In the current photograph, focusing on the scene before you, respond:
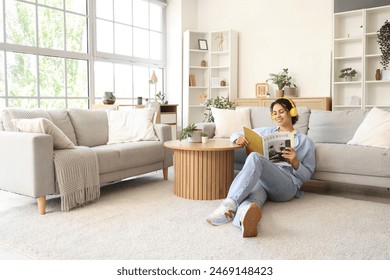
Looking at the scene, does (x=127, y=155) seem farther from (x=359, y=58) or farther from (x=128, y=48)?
(x=359, y=58)

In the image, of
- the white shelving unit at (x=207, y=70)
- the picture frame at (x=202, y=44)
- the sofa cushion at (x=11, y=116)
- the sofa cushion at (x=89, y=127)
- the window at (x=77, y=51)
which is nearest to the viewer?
the sofa cushion at (x=11, y=116)

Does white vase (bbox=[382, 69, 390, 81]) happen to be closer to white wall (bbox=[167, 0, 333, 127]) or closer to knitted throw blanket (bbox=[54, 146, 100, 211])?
white wall (bbox=[167, 0, 333, 127])

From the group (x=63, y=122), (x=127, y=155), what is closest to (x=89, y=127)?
(x=63, y=122)

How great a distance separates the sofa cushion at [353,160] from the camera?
3277 mm

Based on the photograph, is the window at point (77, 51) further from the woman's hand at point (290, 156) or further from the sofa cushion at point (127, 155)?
the woman's hand at point (290, 156)

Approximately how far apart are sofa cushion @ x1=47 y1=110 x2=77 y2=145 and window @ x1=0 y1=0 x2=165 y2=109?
4.80ft

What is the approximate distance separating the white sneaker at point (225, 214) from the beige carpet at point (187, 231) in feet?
0.18

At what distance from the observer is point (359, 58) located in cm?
593

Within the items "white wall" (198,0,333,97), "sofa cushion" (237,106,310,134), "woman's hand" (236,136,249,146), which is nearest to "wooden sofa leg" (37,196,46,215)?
"woman's hand" (236,136,249,146)

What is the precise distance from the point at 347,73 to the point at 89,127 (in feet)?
13.3

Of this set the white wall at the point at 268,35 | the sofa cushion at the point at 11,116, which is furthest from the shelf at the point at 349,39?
the sofa cushion at the point at 11,116

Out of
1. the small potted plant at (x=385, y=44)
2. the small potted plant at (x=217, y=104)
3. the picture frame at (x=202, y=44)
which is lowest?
the small potted plant at (x=217, y=104)

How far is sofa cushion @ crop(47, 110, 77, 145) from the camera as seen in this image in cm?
380
